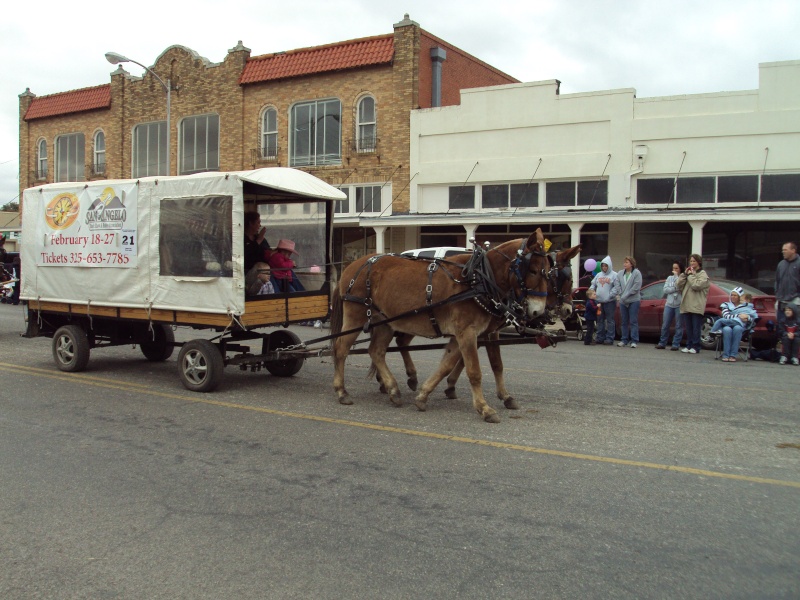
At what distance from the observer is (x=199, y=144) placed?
32406mm

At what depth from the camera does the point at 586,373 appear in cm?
1090

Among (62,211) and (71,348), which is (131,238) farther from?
(71,348)

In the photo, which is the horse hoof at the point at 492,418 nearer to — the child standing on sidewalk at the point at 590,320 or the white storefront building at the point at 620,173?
the child standing on sidewalk at the point at 590,320

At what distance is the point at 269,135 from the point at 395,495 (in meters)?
26.9

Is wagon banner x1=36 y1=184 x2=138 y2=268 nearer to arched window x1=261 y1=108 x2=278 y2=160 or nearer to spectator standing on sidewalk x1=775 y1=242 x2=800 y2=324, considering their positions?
spectator standing on sidewalk x1=775 y1=242 x2=800 y2=324

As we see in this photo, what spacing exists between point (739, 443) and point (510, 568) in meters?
3.54

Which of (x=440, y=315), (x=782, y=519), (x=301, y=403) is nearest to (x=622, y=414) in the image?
(x=440, y=315)

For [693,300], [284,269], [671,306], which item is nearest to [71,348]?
[284,269]

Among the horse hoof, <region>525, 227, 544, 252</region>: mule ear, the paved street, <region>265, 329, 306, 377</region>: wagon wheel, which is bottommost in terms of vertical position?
the paved street

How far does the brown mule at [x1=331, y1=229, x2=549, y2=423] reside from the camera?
7.48 meters

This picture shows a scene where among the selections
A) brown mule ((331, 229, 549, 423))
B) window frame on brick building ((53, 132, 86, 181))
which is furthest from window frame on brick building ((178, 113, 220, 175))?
brown mule ((331, 229, 549, 423))

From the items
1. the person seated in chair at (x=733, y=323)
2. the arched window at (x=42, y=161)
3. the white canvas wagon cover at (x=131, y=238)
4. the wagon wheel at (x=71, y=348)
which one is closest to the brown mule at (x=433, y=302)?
the white canvas wagon cover at (x=131, y=238)

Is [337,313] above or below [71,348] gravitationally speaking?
A: above

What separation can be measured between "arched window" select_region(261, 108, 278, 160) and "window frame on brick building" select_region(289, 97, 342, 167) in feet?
2.70
